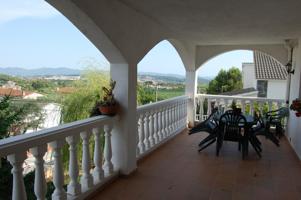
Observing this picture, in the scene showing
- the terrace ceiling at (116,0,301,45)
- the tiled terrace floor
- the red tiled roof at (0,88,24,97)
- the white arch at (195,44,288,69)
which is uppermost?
the terrace ceiling at (116,0,301,45)

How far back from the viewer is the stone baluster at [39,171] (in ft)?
7.17

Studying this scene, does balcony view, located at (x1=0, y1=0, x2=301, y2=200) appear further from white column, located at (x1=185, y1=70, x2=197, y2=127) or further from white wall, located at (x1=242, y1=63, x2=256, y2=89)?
white wall, located at (x1=242, y1=63, x2=256, y2=89)

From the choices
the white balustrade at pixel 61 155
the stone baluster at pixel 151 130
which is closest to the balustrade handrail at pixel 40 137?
the white balustrade at pixel 61 155

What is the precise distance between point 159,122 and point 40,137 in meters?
3.12

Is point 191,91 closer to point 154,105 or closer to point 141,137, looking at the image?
point 154,105

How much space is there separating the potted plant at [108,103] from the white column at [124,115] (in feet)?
0.28

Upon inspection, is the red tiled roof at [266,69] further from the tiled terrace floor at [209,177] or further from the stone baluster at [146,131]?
the stone baluster at [146,131]

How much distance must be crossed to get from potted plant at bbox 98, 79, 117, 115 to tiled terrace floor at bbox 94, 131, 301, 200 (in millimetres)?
909

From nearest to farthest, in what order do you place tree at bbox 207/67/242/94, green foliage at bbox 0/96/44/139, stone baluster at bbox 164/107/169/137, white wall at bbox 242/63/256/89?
green foliage at bbox 0/96/44/139, stone baluster at bbox 164/107/169/137, tree at bbox 207/67/242/94, white wall at bbox 242/63/256/89

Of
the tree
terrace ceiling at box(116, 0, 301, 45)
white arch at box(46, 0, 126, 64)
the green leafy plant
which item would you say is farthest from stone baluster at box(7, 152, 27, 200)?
the tree

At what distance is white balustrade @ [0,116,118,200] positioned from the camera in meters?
2.00

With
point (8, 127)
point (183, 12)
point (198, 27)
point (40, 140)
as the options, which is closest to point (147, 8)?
point (183, 12)

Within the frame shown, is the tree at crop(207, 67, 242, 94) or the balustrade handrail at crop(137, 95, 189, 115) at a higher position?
the tree at crop(207, 67, 242, 94)

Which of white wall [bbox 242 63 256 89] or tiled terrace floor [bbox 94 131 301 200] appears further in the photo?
white wall [bbox 242 63 256 89]
